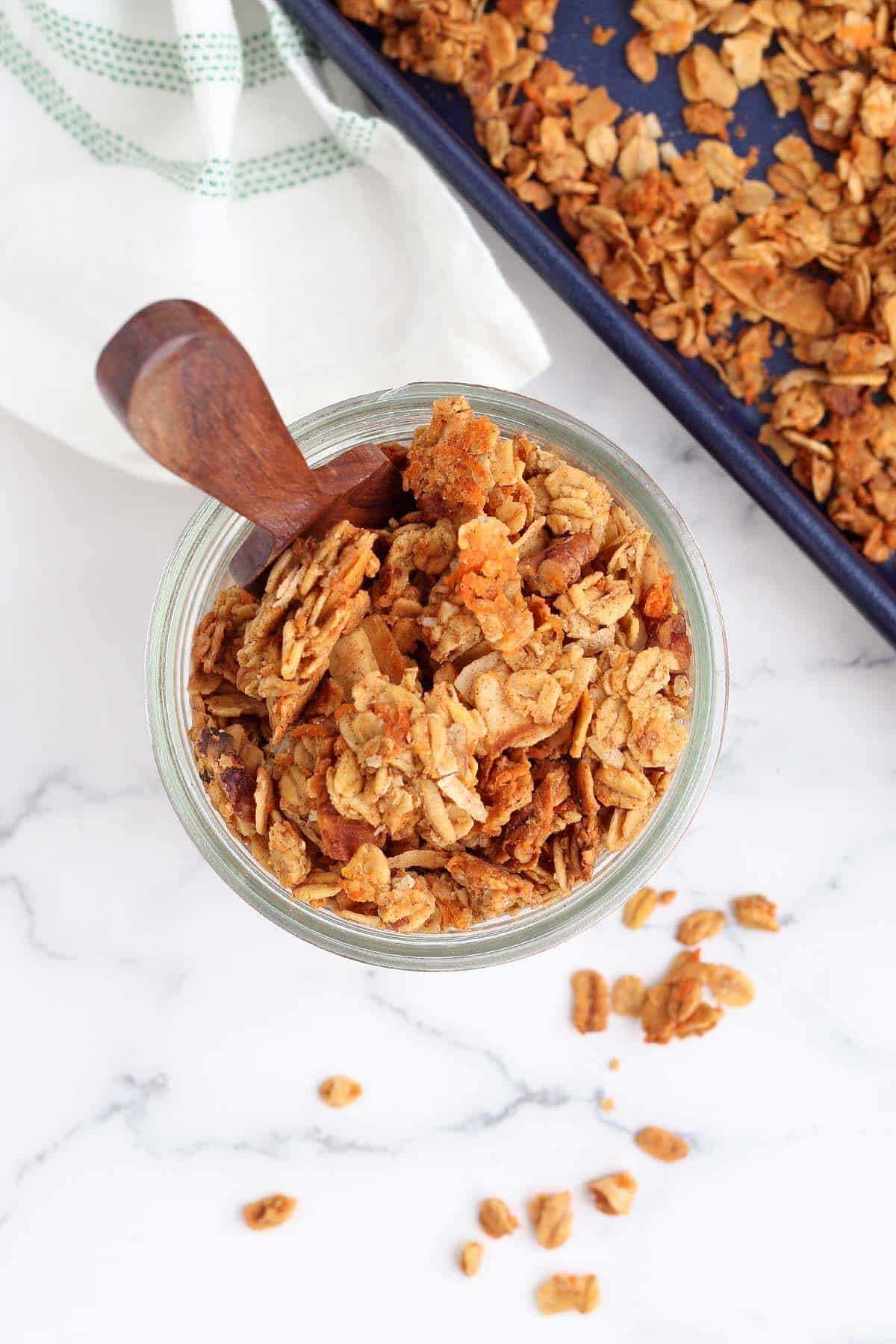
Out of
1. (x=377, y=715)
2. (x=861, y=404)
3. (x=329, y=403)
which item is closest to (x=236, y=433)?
(x=377, y=715)

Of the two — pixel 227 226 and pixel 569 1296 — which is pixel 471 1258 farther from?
pixel 227 226

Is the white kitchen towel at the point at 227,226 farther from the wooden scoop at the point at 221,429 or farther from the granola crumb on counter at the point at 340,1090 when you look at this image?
the granola crumb on counter at the point at 340,1090

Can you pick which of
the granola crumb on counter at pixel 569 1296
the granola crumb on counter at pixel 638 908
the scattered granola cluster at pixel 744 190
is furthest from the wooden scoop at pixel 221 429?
the granola crumb on counter at pixel 569 1296

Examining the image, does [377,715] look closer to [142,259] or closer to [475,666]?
[475,666]

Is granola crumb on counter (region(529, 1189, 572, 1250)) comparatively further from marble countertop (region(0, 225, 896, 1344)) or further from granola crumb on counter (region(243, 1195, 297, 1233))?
granola crumb on counter (region(243, 1195, 297, 1233))

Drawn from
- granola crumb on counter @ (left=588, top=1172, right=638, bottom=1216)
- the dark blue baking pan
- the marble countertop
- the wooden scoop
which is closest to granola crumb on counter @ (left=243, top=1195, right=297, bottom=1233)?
the marble countertop

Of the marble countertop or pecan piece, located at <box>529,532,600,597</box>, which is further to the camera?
the marble countertop
